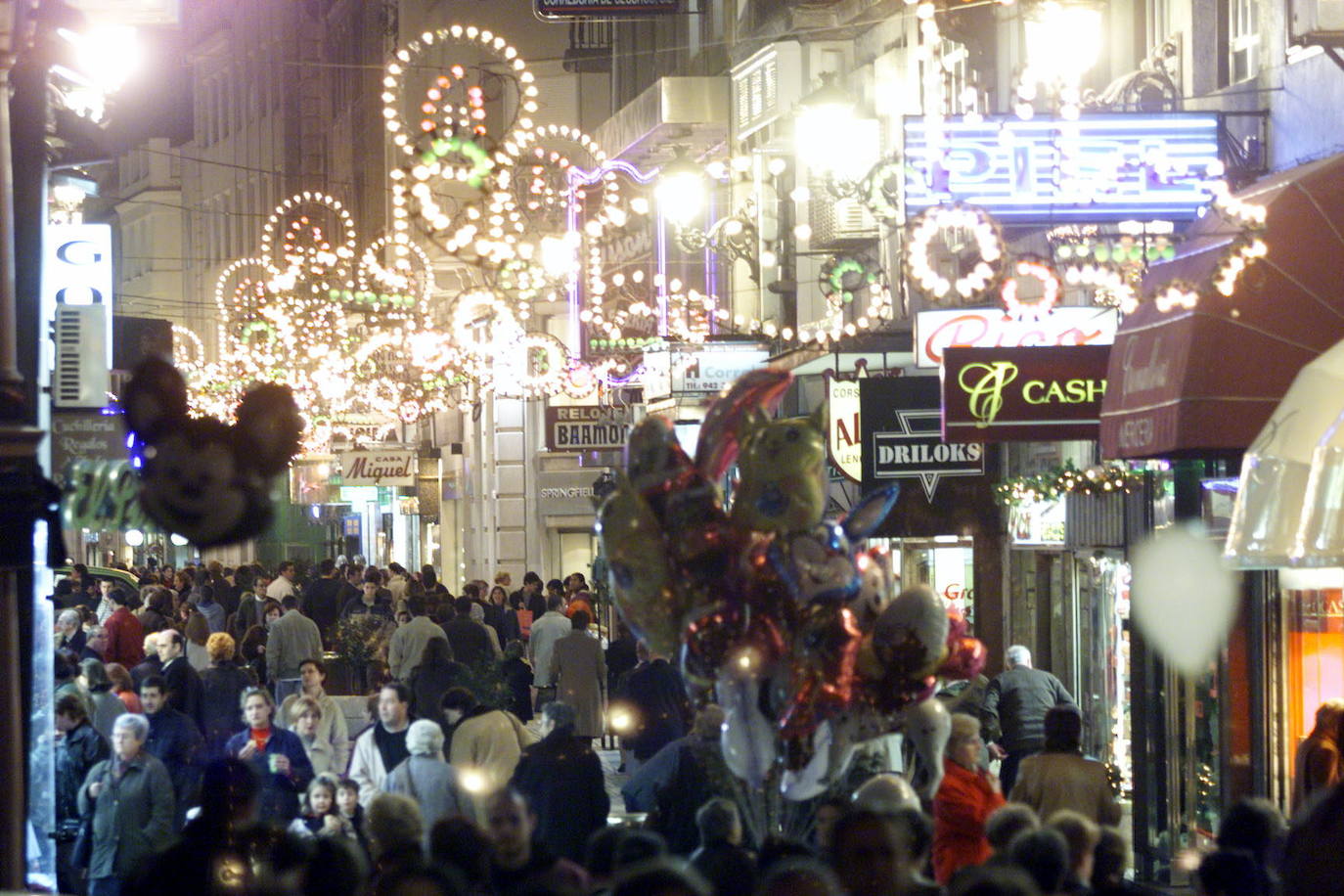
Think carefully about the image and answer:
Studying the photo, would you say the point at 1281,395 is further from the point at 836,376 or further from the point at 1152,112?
the point at 836,376

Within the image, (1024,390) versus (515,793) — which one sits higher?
(1024,390)

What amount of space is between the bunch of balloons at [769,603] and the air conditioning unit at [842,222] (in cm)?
1627

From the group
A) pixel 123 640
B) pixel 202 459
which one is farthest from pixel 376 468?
pixel 202 459

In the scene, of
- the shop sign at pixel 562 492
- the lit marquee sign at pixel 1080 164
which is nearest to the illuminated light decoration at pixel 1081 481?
the lit marquee sign at pixel 1080 164

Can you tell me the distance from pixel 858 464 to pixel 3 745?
45.1 feet

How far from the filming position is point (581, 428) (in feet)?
116

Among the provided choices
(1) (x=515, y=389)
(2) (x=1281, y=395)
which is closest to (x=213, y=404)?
(1) (x=515, y=389)

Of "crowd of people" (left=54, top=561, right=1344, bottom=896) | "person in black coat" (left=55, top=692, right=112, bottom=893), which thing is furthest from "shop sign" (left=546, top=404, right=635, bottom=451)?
"person in black coat" (left=55, top=692, right=112, bottom=893)

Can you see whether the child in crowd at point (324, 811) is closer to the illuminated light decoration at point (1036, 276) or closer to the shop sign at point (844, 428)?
the illuminated light decoration at point (1036, 276)

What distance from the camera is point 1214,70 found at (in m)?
16.7

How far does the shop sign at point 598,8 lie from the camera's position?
920 inches

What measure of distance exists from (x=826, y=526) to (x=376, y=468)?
1646 inches

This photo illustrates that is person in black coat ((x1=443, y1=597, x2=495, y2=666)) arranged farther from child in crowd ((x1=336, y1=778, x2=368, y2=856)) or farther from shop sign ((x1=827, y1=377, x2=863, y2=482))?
child in crowd ((x1=336, y1=778, x2=368, y2=856))

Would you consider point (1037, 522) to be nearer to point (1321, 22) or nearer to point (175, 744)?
point (1321, 22)
